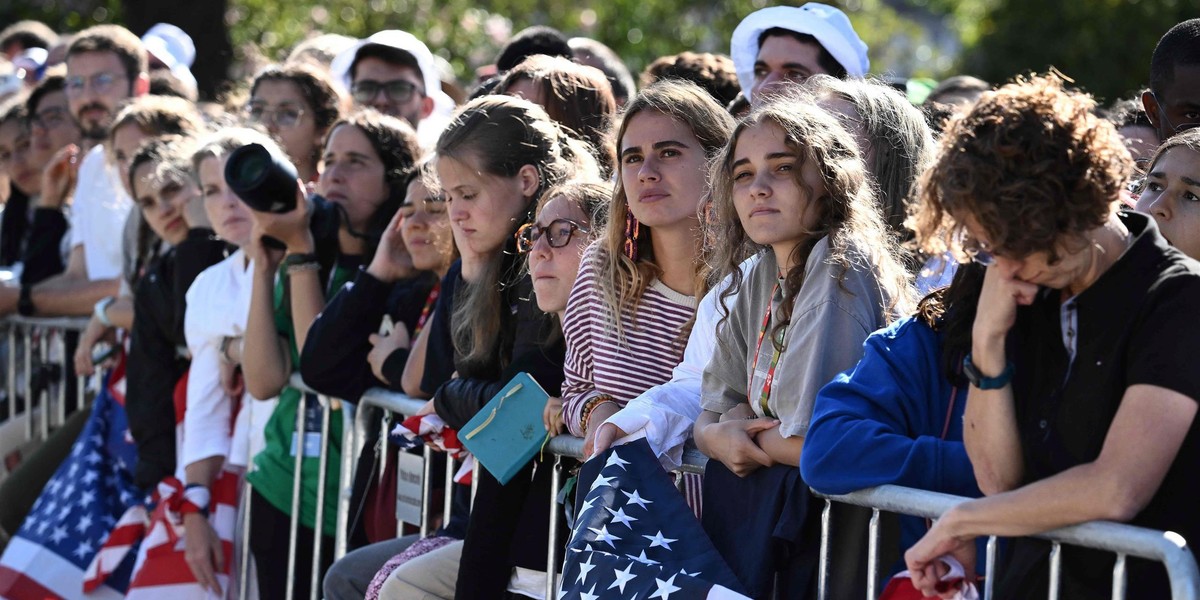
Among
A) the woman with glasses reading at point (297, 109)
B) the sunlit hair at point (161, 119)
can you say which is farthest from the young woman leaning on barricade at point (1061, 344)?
the sunlit hair at point (161, 119)

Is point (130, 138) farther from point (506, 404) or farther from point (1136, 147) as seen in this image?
point (1136, 147)

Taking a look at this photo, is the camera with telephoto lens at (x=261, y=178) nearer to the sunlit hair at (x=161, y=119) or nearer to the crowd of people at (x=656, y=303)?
the crowd of people at (x=656, y=303)

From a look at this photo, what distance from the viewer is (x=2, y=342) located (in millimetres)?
7574

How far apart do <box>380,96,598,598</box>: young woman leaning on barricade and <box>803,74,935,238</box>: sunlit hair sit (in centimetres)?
101

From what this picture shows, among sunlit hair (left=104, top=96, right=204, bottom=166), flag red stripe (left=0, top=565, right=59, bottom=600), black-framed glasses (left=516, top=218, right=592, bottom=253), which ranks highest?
sunlit hair (left=104, top=96, right=204, bottom=166)

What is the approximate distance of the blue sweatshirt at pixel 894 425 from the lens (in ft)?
9.12

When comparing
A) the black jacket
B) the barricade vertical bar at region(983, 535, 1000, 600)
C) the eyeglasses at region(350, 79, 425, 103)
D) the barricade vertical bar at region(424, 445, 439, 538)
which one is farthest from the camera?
the eyeglasses at region(350, 79, 425, 103)

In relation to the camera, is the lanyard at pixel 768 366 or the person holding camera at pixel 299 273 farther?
the person holding camera at pixel 299 273

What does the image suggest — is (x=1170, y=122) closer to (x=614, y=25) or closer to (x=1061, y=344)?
(x=1061, y=344)

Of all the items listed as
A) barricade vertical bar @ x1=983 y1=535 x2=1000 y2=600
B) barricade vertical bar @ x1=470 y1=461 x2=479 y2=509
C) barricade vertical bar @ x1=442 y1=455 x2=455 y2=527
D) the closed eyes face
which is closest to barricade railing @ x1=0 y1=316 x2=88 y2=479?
barricade vertical bar @ x1=442 y1=455 x2=455 y2=527

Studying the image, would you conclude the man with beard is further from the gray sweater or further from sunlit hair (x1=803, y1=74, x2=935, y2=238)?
the gray sweater

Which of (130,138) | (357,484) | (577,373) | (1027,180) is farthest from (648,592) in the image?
(130,138)

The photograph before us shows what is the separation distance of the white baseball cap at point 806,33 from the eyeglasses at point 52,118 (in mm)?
4388

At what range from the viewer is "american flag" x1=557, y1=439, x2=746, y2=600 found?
3.00 metres
